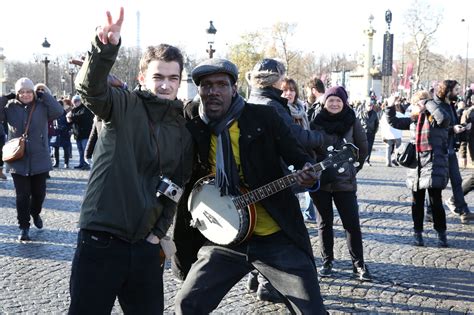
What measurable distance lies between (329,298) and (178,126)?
272 cm

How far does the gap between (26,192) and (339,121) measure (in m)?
3.75

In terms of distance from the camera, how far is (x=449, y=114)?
7.13m

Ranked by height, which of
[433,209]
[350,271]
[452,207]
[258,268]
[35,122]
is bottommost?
[350,271]

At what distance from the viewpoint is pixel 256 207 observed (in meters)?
3.48

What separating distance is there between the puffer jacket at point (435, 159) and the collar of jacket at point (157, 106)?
4.59 m

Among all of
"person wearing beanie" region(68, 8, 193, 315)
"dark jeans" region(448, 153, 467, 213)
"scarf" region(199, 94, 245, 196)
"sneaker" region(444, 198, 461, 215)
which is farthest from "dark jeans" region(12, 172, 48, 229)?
"sneaker" region(444, 198, 461, 215)

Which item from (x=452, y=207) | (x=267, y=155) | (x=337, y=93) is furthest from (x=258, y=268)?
(x=452, y=207)

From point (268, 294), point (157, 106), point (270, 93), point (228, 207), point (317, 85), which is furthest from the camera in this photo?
point (317, 85)

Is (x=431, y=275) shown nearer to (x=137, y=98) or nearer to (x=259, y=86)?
(x=259, y=86)

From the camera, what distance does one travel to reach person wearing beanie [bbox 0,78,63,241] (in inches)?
277

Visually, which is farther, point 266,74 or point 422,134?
point 422,134

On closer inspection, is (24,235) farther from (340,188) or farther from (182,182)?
(182,182)

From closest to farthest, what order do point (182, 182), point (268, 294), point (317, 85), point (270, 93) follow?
point (182, 182), point (270, 93), point (268, 294), point (317, 85)

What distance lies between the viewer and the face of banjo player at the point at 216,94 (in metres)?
3.36
